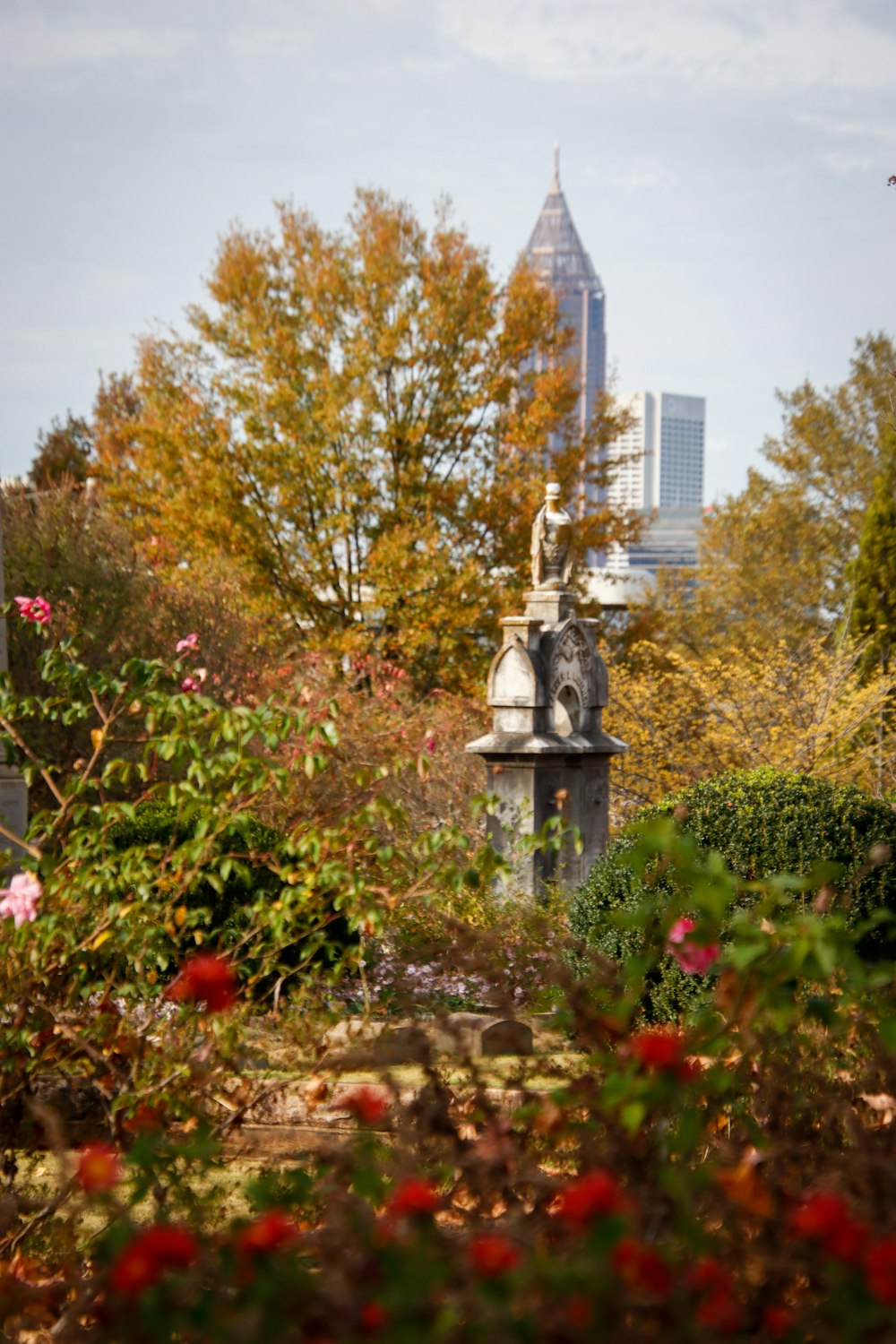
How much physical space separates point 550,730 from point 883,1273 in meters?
9.11

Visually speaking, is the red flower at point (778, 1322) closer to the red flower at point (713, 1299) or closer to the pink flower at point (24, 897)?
the red flower at point (713, 1299)

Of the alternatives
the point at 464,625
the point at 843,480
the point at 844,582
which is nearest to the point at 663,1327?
the point at 464,625

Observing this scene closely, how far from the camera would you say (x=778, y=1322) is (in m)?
1.82

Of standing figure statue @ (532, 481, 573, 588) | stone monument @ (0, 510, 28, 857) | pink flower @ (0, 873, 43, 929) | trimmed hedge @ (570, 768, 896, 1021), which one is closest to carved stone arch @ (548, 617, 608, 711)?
standing figure statue @ (532, 481, 573, 588)

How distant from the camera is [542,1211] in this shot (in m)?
2.48

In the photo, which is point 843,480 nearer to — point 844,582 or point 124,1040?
point 844,582

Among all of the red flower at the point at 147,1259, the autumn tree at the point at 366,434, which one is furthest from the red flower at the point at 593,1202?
the autumn tree at the point at 366,434

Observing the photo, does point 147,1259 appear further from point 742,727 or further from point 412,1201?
point 742,727

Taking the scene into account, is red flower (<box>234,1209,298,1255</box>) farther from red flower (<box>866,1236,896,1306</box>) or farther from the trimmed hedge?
the trimmed hedge

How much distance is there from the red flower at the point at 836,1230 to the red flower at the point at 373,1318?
0.54 m

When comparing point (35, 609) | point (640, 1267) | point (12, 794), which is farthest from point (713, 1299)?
point (12, 794)

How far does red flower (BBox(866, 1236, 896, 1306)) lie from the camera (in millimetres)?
1568

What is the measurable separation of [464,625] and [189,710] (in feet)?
49.1

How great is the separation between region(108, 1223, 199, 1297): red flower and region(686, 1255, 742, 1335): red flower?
0.64 m
